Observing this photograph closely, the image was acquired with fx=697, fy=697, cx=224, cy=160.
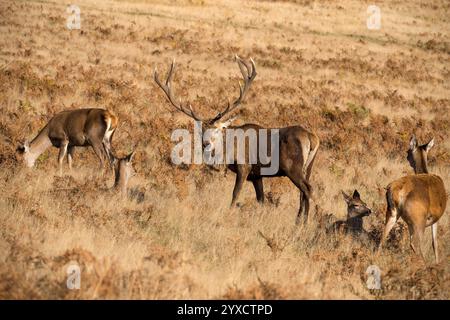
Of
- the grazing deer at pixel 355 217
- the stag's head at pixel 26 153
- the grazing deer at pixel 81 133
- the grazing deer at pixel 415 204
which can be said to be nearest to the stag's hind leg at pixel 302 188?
the grazing deer at pixel 355 217

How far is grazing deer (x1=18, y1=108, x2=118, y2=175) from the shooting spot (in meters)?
12.4

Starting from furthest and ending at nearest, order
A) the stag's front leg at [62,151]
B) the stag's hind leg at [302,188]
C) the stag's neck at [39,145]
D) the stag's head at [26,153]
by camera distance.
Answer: the stag's front leg at [62,151], the stag's neck at [39,145], the stag's head at [26,153], the stag's hind leg at [302,188]

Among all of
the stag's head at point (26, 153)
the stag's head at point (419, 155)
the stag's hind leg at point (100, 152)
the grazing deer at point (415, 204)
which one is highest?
the stag's hind leg at point (100, 152)

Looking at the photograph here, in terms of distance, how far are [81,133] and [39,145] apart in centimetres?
76

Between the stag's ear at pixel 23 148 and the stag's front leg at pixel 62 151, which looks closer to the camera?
the stag's ear at pixel 23 148

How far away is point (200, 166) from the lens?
12484 mm

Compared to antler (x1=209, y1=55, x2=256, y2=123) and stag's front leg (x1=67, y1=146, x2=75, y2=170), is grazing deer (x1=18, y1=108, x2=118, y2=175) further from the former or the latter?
antler (x1=209, y1=55, x2=256, y2=123)

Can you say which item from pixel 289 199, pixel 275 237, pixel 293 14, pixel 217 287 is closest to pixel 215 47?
pixel 293 14

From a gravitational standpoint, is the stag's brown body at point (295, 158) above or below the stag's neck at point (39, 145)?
below

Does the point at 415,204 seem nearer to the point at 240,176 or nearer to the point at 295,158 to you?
the point at 295,158

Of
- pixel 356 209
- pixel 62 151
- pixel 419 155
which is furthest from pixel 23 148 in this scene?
pixel 419 155

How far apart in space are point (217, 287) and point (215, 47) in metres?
23.9

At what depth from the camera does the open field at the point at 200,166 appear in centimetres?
673

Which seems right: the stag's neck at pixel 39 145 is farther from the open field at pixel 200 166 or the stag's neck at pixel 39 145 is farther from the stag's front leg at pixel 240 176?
the stag's front leg at pixel 240 176
